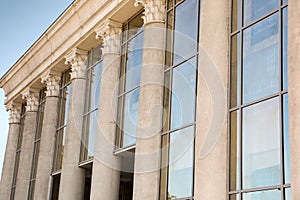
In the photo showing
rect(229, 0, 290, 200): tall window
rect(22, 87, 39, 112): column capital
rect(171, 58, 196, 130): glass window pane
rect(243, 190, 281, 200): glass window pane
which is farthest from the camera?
rect(22, 87, 39, 112): column capital

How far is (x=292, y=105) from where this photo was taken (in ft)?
40.6

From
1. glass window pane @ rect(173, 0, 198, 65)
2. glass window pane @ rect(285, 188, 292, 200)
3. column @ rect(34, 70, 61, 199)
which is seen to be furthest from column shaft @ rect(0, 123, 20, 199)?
glass window pane @ rect(285, 188, 292, 200)

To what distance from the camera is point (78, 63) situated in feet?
92.2

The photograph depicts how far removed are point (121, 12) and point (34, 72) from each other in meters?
11.4

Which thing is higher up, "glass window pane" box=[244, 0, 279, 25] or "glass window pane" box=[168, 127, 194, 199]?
"glass window pane" box=[244, 0, 279, 25]

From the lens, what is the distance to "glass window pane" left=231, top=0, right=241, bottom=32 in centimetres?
1709

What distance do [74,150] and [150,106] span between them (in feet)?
25.9

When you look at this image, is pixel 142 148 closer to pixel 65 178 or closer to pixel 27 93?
pixel 65 178

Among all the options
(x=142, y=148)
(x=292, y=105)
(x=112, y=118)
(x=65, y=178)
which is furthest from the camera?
(x=65, y=178)

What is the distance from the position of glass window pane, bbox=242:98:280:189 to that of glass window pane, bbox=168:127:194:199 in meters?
2.83

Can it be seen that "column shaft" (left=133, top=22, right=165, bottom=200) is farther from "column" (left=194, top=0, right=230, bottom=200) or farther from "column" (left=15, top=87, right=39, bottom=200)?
"column" (left=15, top=87, right=39, bottom=200)

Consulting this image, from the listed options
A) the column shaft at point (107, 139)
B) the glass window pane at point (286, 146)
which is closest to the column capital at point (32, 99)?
the column shaft at point (107, 139)

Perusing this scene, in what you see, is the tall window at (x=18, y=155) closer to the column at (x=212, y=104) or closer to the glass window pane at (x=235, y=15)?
the column at (x=212, y=104)

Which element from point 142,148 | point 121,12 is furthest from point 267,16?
point 121,12
